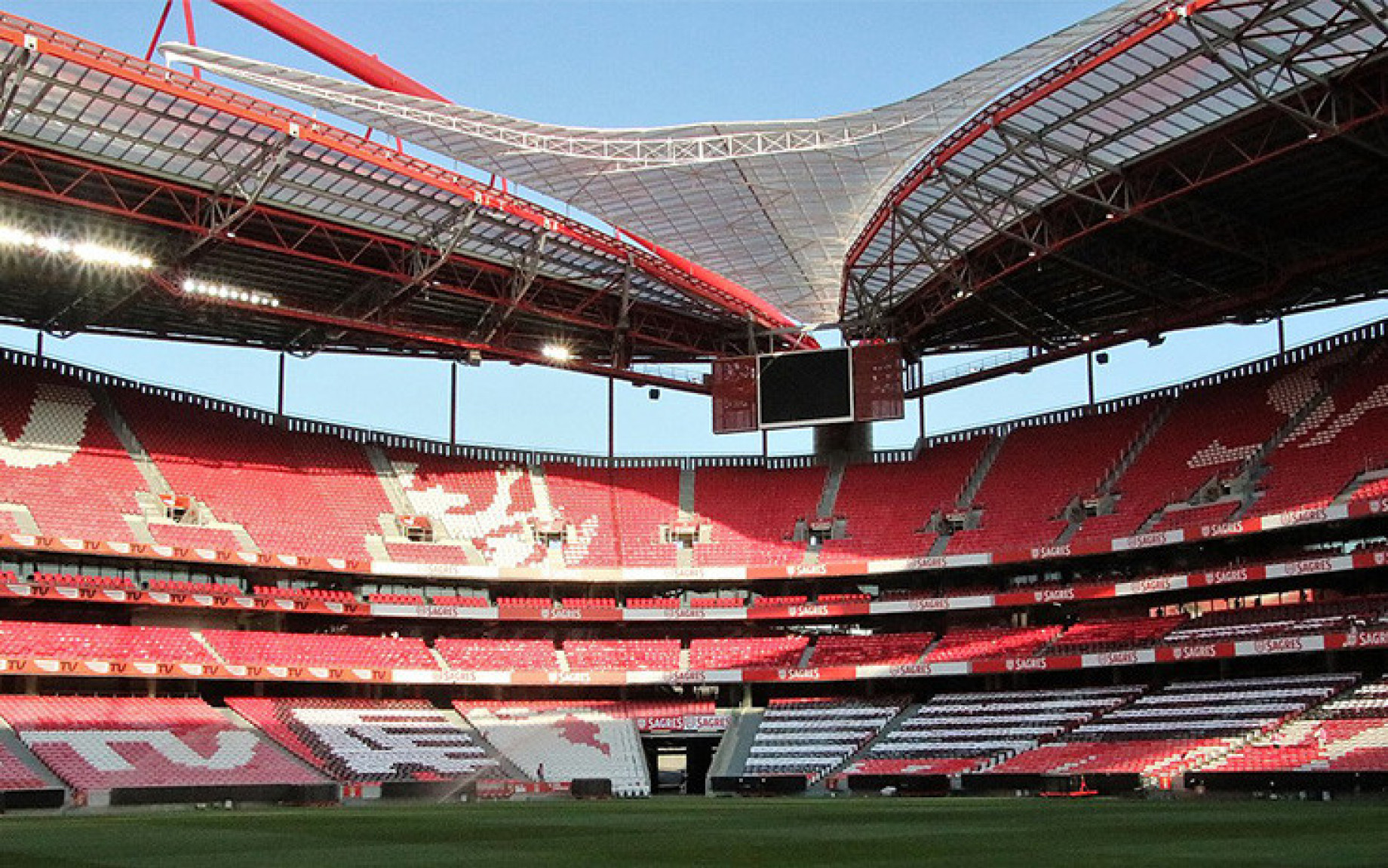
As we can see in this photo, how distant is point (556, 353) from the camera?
63656 millimetres

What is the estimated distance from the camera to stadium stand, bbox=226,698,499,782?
171 feet

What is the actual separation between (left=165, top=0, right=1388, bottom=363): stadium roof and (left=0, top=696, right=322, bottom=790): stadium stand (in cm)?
2153

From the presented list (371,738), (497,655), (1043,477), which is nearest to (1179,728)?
(1043,477)

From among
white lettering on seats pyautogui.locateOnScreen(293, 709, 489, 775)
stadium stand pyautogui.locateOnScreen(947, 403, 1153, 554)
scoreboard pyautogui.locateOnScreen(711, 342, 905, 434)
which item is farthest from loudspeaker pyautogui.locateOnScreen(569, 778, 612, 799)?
stadium stand pyautogui.locateOnScreen(947, 403, 1153, 554)

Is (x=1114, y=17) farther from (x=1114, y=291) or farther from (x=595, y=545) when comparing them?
(x=595, y=545)

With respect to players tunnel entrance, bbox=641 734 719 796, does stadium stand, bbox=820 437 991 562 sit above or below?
above

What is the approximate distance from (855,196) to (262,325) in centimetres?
2588

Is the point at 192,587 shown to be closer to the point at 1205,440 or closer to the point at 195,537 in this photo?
the point at 195,537

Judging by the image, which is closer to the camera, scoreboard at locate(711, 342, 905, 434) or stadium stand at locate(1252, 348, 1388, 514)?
stadium stand at locate(1252, 348, 1388, 514)

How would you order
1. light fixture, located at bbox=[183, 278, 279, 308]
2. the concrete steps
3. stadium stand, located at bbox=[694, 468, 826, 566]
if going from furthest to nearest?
stadium stand, located at bbox=[694, 468, 826, 566], the concrete steps, light fixture, located at bbox=[183, 278, 279, 308]

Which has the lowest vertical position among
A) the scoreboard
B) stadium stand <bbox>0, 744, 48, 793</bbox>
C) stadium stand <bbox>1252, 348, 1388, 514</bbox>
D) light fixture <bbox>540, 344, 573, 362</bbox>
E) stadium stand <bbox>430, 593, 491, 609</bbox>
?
stadium stand <bbox>0, 744, 48, 793</bbox>

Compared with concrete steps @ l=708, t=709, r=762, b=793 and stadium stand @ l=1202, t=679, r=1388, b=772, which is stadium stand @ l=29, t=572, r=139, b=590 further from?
stadium stand @ l=1202, t=679, r=1388, b=772

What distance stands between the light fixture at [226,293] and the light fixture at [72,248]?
2070mm

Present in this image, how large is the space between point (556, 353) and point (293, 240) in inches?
594
